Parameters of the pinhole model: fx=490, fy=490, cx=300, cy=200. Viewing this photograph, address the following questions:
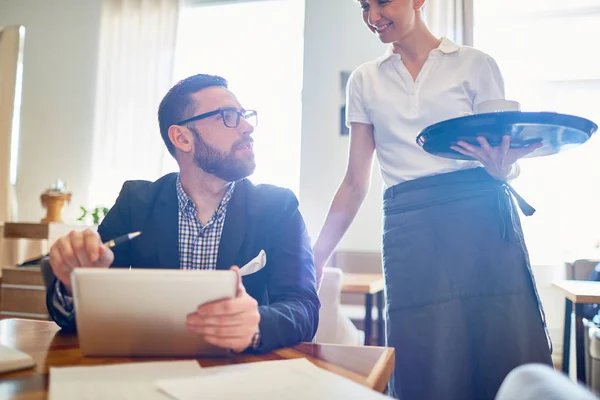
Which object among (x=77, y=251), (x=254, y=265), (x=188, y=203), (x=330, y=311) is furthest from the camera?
(x=330, y=311)

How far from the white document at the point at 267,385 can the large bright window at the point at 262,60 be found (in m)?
3.69

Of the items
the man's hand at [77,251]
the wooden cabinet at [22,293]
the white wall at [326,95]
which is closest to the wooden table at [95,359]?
the man's hand at [77,251]

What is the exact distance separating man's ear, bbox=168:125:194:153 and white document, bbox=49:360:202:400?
80 cm

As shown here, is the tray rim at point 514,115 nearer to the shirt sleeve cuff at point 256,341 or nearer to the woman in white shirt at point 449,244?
the woman in white shirt at point 449,244

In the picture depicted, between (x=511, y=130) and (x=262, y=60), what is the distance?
380 cm

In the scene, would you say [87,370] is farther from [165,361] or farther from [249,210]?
[249,210]

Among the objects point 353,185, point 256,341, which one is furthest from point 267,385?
point 353,185

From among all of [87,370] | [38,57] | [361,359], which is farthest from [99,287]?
[38,57]

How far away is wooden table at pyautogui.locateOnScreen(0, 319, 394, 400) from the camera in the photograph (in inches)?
25.3

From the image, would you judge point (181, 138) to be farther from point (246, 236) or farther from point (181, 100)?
point (246, 236)

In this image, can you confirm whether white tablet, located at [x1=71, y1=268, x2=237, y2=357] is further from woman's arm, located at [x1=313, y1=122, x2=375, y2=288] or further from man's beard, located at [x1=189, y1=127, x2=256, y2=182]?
woman's arm, located at [x1=313, y1=122, x2=375, y2=288]

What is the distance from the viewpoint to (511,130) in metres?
1.12

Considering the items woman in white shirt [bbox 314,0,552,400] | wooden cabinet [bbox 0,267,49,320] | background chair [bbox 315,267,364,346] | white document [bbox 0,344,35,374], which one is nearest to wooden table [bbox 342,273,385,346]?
background chair [bbox 315,267,364,346]

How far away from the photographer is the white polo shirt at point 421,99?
1329 mm
